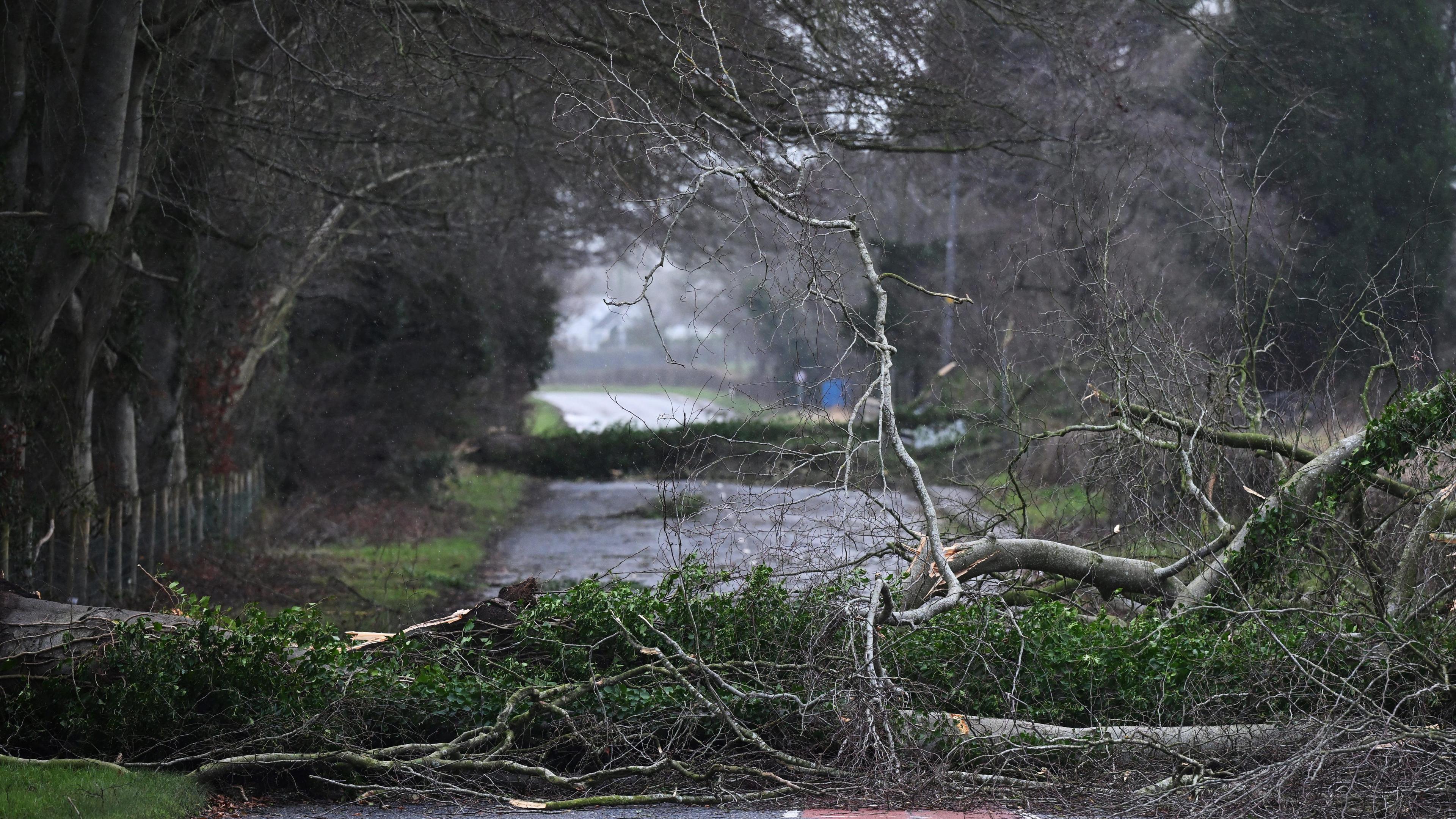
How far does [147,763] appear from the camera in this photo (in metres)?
6.96

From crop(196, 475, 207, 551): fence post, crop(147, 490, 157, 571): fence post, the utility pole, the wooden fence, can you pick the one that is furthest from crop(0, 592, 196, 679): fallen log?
the utility pole

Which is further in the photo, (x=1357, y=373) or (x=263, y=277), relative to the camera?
(x=263, y=277)

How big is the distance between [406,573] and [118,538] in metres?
3.64

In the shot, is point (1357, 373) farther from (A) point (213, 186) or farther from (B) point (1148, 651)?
(A) point (213, 186)

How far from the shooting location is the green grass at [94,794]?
19.3 feet

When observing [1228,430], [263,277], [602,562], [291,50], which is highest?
[291,50]

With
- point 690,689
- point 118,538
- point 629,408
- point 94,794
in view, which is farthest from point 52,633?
point 118,538

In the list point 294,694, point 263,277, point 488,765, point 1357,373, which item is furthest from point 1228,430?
point 263,277

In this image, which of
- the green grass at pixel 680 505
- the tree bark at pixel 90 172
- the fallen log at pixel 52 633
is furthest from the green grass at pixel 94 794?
the tree bark at pixel 90 172

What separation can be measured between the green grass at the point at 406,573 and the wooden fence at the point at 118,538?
1.70m

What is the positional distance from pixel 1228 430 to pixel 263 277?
13502 millimetres

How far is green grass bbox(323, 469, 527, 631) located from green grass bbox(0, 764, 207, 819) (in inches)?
214

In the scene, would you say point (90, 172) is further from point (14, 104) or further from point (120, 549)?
point (120, 549)

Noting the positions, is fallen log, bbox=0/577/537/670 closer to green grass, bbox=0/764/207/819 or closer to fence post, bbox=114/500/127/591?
green grass, bbox=0/764/207/819
